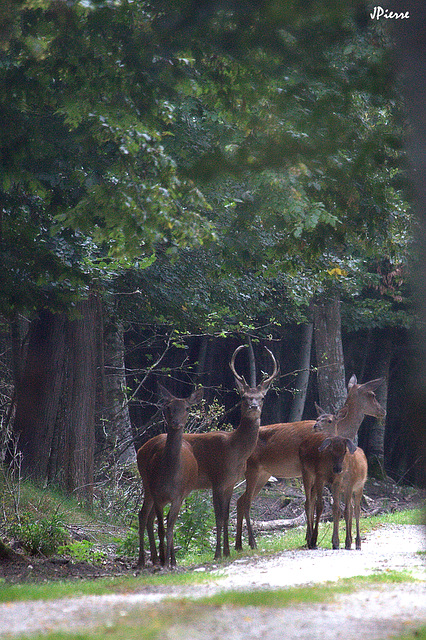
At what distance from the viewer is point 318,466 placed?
465 inches

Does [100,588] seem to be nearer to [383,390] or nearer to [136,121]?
[136,121]

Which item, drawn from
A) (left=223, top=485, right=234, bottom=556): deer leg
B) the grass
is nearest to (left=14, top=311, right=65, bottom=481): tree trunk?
(left=223, top=485, right=234, bottom=556): deer leg

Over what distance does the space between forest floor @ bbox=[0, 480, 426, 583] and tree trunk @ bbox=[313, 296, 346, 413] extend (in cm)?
244

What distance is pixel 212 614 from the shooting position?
16.2ft

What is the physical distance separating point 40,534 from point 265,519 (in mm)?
7581

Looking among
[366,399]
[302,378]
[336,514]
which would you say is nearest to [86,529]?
[336,514]

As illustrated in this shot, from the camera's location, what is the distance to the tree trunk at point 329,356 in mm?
21672

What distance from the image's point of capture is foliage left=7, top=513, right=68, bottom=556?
34.7 ft

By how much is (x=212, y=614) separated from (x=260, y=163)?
2878 mm

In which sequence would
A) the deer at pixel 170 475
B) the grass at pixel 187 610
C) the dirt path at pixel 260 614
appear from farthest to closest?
the deer at pixel 170 475 < the dirt path at pixel 260 614 < the grass at pixel 187 610

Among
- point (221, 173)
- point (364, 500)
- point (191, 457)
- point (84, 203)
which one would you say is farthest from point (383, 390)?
point (221, 173)

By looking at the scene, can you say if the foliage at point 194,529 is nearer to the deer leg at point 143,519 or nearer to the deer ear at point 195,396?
the deer leg at point 143,519

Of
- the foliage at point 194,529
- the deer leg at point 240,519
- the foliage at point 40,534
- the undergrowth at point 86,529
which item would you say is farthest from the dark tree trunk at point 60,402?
the foliage at point 40,534

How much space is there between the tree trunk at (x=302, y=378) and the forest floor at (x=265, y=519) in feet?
10.3
